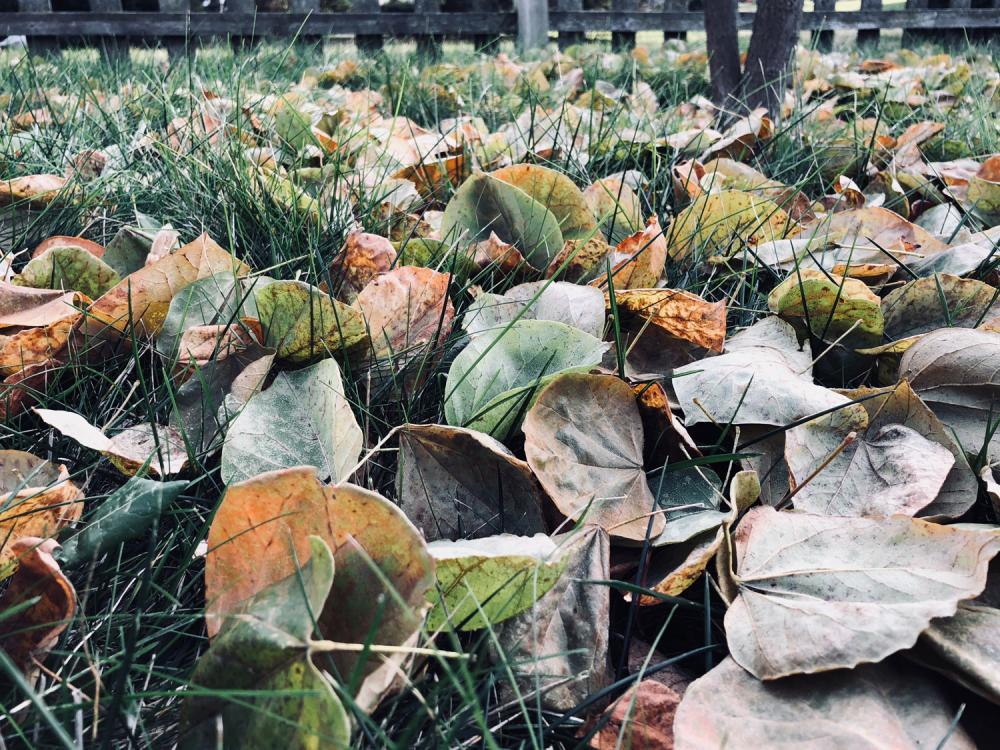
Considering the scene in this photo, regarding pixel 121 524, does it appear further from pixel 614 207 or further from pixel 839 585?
pixel 614 207

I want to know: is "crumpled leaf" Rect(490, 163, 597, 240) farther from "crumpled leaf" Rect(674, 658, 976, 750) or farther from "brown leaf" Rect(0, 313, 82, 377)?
"crumpled leaf" Rect(674, 658, 976, 750)

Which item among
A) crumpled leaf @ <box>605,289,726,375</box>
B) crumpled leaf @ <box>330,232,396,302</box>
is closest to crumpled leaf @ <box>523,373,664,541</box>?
crumpled leaf @ <box>605,289,726,375</box>

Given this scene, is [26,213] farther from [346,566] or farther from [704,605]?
[704,605]

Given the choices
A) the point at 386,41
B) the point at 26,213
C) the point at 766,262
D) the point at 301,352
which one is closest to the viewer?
the point at 301,352

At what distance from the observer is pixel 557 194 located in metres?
1.07

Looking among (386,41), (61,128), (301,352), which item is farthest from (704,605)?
(386,41)

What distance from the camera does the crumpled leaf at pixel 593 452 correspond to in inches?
26.6

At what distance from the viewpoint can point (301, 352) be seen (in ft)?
2.66

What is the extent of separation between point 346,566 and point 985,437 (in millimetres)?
570

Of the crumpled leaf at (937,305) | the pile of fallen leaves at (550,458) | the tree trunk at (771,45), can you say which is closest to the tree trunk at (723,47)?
the tree trunk at (771,45)

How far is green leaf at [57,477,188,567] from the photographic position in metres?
0.63

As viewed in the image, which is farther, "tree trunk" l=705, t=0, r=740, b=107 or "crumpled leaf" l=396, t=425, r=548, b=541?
"tree trunk" l=705, t=0, r=740, b=107

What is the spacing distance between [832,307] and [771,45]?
1.57 meters

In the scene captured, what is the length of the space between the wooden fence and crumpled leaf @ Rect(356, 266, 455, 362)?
12.5ft
